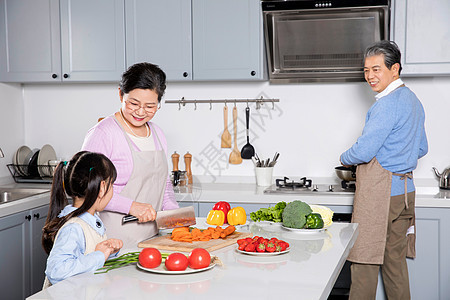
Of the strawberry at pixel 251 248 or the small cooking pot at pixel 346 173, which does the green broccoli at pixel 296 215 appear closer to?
the strawberry at pixel 251 248

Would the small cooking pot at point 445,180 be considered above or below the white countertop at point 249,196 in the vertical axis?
above

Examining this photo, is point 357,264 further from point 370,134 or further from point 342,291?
point 370,134

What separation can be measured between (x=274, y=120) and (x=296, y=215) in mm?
1787

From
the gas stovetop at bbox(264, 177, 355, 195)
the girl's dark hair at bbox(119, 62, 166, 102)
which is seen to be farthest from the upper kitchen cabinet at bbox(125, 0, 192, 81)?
the girl's dark hair at bbox(119, 62, 166, 102)

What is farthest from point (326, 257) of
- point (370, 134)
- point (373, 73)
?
point (373, 73)

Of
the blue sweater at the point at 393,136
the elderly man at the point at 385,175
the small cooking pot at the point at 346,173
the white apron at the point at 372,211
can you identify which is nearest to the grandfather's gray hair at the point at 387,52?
the elderly man at the point at 385,175

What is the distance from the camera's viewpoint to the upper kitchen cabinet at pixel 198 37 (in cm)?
350

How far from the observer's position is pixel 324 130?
382 cm

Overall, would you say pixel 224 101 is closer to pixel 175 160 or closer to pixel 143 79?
pixel 175 160

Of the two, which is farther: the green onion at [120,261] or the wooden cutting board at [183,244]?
the wooden cutting board at [183,244]

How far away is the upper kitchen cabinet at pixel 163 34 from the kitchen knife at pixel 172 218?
62.7 inches

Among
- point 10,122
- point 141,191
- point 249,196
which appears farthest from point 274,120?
point 10,122

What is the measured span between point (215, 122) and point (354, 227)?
1836 millimetres

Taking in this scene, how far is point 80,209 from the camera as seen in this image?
180 centimetres
